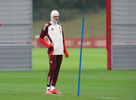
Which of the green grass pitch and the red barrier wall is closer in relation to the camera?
the green grass pitch

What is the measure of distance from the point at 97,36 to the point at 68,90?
104 ft

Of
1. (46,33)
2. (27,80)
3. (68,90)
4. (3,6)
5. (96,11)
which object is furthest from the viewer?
(96,11)

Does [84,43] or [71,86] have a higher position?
[84,43]

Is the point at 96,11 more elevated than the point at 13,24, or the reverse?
the point at 96,11

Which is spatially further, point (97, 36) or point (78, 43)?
point (97, 36)

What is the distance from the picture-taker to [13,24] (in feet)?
49.0

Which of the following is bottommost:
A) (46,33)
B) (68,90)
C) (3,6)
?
(68,90)

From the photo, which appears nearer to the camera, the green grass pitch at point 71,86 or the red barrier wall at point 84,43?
the green grass pitch at point 71,86

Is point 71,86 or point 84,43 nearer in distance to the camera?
point 71,86

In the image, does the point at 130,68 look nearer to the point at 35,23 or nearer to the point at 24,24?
the point at 24,24

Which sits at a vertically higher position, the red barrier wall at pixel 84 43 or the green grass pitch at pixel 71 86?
the red barrier wall at pixel 84 43

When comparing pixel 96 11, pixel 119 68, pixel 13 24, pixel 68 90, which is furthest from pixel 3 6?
pixel 96 11

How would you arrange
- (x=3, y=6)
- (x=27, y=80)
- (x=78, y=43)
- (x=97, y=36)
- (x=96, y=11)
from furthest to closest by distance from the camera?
(x=96, y=11), (x=97, y=36), (x=78, y=43), (x=3, y=6), (x=27, y=80)

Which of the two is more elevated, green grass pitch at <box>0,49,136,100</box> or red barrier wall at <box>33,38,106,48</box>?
red barrier wall at <box>33,38,106,48</box>
